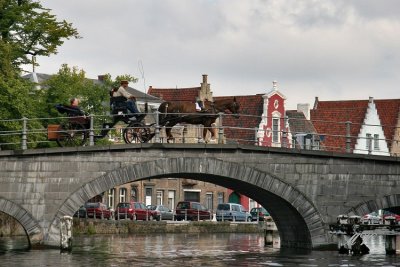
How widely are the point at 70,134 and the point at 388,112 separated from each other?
56808 mm

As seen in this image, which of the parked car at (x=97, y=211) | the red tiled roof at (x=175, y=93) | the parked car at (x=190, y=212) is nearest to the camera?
the parked car at (x=97, y=211)

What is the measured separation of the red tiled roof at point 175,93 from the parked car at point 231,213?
408 inches

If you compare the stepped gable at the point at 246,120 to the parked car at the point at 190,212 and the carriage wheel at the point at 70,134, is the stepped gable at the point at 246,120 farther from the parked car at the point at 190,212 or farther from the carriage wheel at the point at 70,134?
the carriage wheel at the point at 70,134

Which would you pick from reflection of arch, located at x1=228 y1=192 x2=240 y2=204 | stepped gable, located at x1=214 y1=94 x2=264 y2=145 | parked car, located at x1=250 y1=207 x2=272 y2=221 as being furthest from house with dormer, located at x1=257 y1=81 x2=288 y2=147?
reflection of arch, located at x1=228 y1=192 x2=240 y2=204

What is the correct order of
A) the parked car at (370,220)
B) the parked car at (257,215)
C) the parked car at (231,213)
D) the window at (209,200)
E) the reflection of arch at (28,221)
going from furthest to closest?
the window at (209,200)
the parked car at (257,215)
the parked car at (231,213)
the parked car at (370,220)
the reflection of arch at (28,221)

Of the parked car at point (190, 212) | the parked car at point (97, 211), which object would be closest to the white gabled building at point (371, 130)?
the parked car at point (190, 212)

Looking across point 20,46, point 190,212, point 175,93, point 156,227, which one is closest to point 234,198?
point 175,93

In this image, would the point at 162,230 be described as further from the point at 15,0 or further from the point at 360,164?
the point at 360,164

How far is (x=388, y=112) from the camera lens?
92.9 m

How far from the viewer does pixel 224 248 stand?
46594 millimetres

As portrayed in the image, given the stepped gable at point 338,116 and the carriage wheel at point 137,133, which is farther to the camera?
the stepped gable at point 338,116

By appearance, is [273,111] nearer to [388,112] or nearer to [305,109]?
[305,109]

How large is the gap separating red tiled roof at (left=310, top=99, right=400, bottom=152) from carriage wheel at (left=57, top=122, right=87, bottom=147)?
1904 inches

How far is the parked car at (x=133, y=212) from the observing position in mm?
70812
